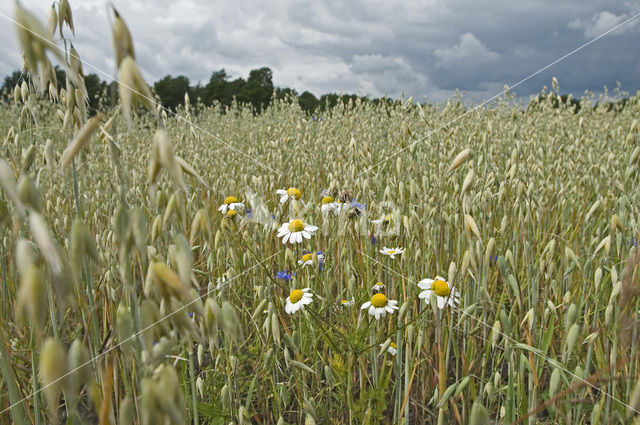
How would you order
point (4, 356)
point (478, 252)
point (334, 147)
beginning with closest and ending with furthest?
1. point (4, 356)
2. point (478, 252)
3. point (334, 147)

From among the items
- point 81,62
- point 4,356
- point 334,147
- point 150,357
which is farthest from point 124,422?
point 334,147

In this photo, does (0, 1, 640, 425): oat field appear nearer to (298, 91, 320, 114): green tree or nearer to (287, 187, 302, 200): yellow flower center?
(287, 187, 302, 200): yellow flower center

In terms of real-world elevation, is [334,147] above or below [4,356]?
above

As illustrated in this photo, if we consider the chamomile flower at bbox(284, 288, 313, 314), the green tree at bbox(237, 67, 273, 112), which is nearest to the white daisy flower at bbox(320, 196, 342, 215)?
the chamomile flower at bbox(284, 288, 313, 314)

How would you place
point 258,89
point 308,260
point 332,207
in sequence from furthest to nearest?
point 258,89, point 332,207, point 308,260

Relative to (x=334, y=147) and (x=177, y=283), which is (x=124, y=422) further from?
(x=334, y=147)

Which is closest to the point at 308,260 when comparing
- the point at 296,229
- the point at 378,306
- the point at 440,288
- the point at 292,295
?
the point at 296,229

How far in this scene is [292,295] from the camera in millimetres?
1413

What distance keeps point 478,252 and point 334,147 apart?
2465 millimetres

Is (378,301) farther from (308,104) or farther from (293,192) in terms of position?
(308,104)

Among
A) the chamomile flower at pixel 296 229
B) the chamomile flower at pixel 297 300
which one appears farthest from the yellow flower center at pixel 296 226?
the chamomile flower at pixel 297 300

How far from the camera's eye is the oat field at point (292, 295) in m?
0.55

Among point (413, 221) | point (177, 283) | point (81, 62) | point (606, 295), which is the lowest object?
point (606, 295)

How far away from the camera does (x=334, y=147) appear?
356 cm
